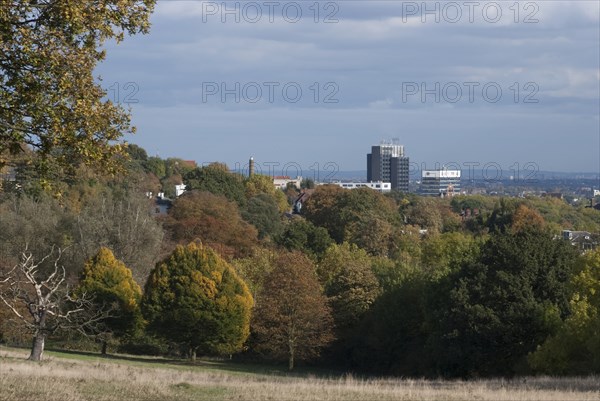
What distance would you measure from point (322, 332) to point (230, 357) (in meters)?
6.71

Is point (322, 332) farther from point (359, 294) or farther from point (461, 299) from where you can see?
point (461, 299)

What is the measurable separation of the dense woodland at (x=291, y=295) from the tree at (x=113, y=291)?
88mm

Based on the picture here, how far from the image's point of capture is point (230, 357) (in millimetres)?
59156

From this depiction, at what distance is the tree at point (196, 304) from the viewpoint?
179ft

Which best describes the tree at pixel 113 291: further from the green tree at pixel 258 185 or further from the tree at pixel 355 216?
the green tree at pixel 258 185

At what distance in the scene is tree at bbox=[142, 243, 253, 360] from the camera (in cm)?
5450

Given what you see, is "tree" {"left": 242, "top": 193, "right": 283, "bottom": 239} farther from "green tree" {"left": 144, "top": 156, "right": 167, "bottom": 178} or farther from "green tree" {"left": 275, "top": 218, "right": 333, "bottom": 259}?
"green tree" {"left": 144, "top": 156, "right": 167, "bottom": 178}

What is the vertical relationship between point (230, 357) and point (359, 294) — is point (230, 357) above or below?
below

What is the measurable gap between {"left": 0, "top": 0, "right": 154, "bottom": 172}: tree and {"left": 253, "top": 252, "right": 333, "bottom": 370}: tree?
4109 centimetres

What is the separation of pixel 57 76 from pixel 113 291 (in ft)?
139

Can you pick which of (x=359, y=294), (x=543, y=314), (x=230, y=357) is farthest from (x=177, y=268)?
(x=543, y=314)

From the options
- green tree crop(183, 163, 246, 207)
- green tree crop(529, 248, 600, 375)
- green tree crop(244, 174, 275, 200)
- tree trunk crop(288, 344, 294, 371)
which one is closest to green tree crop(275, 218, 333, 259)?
tree trunk crop(288, 344, 294, 371)

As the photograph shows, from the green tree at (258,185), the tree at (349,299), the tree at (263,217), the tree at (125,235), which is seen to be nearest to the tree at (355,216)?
the tree at (263,217)

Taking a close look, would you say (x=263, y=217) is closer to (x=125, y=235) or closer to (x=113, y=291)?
(x=125, y=235)
